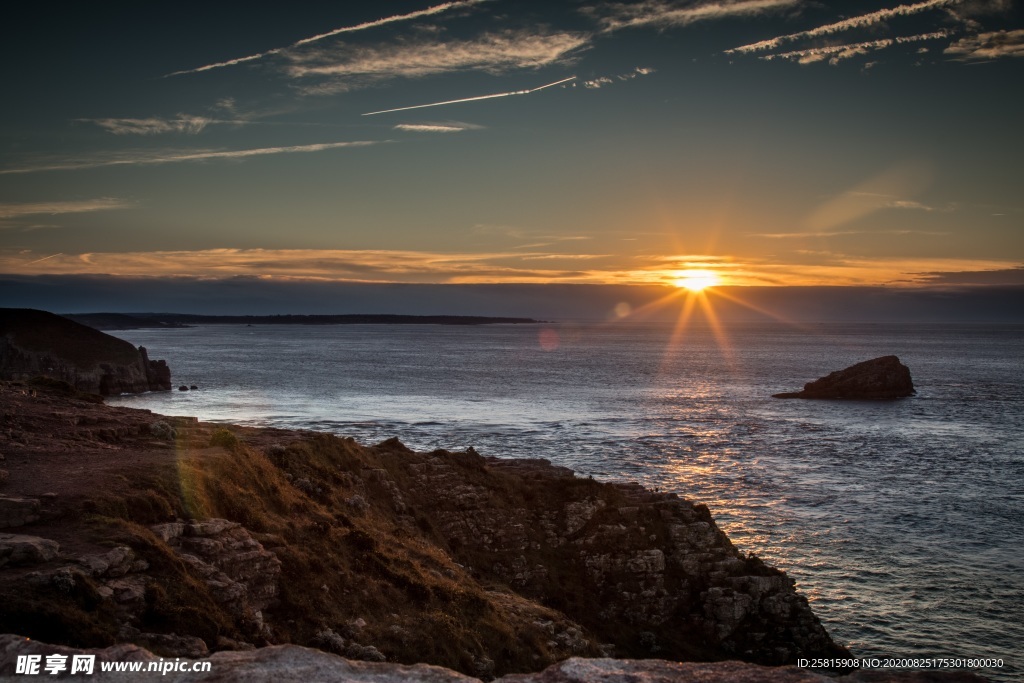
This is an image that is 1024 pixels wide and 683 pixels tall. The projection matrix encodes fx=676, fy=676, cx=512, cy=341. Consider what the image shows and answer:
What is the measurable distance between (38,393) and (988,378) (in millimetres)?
167799

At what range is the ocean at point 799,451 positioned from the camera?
104 feet

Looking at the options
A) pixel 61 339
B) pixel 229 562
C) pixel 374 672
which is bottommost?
pixel 229 562

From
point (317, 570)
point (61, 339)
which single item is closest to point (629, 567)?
point (317, 570)

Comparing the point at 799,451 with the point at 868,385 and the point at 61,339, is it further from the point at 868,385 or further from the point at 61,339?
the point at 61,339

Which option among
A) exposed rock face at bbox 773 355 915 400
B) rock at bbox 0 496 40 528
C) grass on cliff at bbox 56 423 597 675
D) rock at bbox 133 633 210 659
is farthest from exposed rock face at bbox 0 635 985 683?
exposed rock face at bbox 773 355 915 400

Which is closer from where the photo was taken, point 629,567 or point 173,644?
point 173,644

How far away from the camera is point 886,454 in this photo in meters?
65.5

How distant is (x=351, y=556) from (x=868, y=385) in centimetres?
11186

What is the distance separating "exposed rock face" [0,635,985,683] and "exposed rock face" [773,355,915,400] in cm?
11060

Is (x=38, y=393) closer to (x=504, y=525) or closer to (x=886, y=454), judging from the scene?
(x=504, y=525)

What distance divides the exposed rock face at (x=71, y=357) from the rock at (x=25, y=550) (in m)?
93.6

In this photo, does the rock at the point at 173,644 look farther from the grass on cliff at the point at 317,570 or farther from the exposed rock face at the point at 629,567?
the exposed rock face at the point at 629,567

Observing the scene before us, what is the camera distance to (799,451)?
6631 centimetres

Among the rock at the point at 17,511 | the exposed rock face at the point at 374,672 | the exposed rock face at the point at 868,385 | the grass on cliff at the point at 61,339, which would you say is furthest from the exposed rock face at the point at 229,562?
the exposed rock face at the point at 868,385
